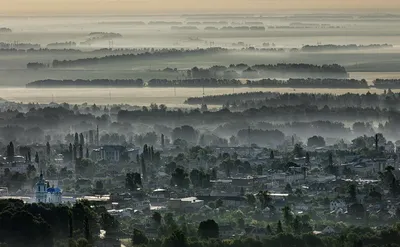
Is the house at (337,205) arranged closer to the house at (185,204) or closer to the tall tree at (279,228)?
the house at (185,204)

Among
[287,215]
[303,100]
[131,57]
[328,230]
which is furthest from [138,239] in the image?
[131,57]

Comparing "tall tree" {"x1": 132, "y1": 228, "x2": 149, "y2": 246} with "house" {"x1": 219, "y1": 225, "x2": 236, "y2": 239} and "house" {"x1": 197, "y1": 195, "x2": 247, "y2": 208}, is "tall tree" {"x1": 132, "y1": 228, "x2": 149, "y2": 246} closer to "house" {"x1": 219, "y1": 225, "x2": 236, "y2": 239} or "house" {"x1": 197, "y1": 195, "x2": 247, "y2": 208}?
"house" {"x1": 219, "y1": 225, "x2": 236, "y2": 239}

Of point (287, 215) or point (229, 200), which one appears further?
point (229, 200)

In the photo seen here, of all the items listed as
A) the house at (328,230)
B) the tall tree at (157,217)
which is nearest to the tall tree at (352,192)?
the house at (328,230)

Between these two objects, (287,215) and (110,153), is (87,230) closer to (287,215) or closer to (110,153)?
(287,215)

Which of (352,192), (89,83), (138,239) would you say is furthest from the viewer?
(89,83)

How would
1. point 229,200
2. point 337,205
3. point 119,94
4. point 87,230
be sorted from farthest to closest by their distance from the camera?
point 119,94 < point 229,200 < point 337,205 < point 87,230

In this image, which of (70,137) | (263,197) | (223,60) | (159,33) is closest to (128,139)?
(70,137)

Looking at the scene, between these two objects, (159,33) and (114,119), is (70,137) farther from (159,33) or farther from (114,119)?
(159,33)
